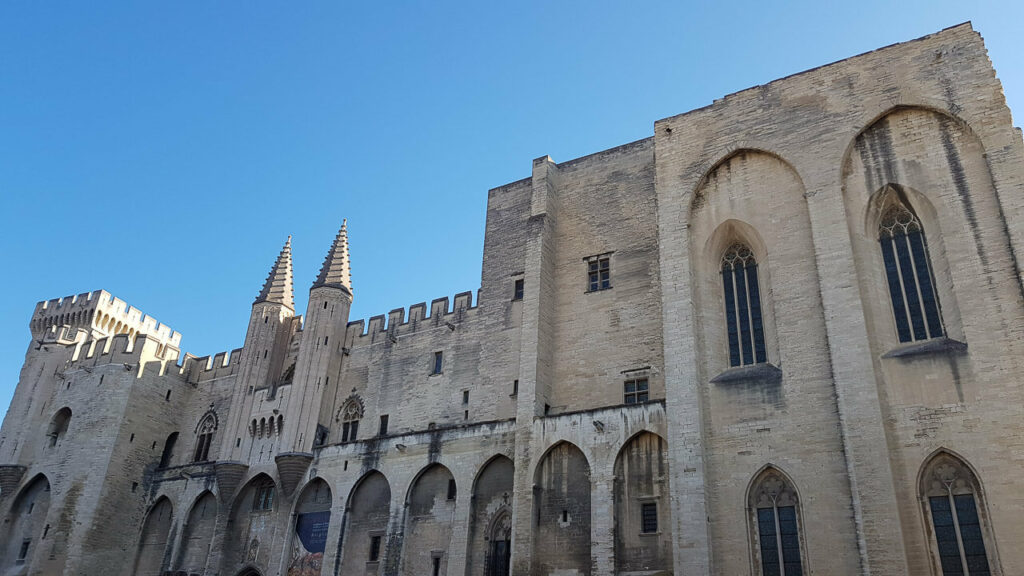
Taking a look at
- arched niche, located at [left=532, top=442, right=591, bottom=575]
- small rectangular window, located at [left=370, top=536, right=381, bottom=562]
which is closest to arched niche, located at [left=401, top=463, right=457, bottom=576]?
small rectangular window, located at [left=370, top=536, right=381, bottom=562]

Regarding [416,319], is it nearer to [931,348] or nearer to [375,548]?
[375,548]

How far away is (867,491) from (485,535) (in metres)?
9.35

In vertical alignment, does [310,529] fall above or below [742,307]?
below

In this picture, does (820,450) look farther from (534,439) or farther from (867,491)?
(534,439)

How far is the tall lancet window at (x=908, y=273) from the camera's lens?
48.9ft

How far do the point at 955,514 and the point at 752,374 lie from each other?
4340mm

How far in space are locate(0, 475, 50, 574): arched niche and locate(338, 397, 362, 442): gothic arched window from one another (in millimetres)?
11071

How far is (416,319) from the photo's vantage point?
26.6m

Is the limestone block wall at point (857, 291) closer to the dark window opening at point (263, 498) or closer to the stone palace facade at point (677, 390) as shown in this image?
Result: the stone palace facade at point (677, 390)

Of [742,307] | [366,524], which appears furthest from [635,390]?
[366,524]

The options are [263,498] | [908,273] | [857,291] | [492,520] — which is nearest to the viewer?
[857,291]

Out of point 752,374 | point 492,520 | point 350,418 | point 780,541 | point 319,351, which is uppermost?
point 319,351

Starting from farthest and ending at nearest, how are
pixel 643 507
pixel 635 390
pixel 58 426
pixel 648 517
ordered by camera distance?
pixel 58 426, pixel 635 390, pixel 643 507, pixel 648 517

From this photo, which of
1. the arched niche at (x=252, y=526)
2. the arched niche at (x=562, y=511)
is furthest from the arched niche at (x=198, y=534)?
the arched niche at (x=562, y=511)
